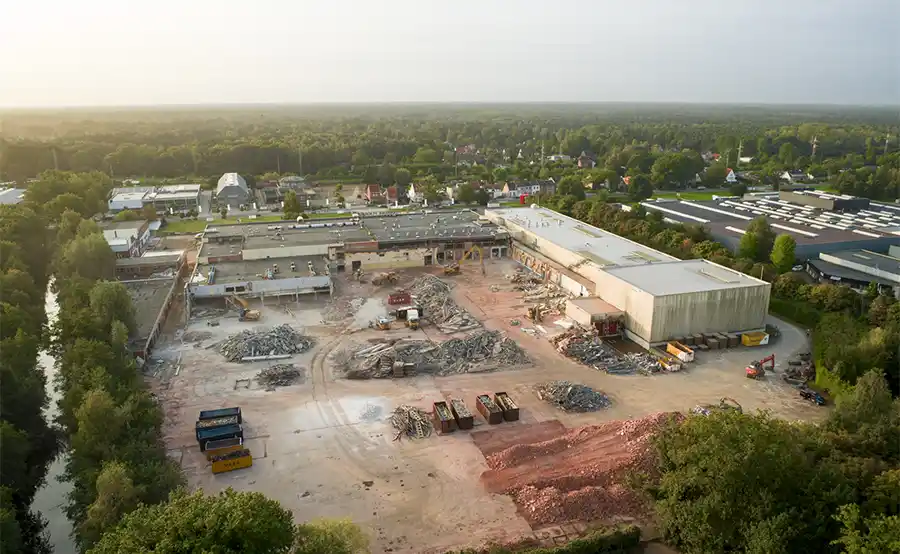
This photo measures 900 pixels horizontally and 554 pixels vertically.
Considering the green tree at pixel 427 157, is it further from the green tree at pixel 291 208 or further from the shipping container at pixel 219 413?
the shipping container at pixel 219 413

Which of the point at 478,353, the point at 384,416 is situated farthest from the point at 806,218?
the point at 384,416

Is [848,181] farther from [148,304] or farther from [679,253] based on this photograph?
[148,304]

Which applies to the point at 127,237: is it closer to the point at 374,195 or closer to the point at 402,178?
the point at 374,195

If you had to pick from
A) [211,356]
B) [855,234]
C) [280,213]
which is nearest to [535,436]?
[211,356]

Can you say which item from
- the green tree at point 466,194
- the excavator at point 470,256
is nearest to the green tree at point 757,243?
the excavator at point 470,256

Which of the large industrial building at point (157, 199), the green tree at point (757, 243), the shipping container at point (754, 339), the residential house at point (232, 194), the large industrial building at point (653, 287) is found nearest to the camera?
the large industrial building at point (653, 287)

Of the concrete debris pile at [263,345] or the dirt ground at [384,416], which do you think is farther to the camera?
the concrete debris pile at [263,345]
